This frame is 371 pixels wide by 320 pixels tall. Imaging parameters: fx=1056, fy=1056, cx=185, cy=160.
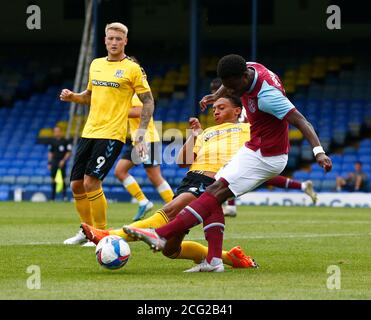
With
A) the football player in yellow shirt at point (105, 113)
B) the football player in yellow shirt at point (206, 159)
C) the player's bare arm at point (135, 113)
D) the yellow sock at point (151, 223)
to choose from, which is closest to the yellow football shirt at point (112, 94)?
the football player in yellow shirt at point (105, 113)

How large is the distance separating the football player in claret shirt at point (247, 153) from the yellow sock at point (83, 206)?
3300 mm

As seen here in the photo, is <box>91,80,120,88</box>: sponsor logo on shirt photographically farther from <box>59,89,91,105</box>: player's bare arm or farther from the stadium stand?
the stadium stand

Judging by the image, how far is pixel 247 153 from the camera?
9.37 metres

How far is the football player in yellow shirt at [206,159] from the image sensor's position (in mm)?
9914

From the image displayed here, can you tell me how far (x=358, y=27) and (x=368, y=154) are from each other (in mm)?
6077

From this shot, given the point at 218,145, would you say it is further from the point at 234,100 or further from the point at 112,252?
the point at 112,252

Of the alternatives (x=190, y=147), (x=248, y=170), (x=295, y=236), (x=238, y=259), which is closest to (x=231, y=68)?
(x=248, y=170)

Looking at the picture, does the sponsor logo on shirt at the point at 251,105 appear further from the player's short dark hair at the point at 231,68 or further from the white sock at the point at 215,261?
the white sock at the point at 215,261

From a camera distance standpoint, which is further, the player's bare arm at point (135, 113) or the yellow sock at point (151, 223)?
the player's bare arm at point (135, 113)

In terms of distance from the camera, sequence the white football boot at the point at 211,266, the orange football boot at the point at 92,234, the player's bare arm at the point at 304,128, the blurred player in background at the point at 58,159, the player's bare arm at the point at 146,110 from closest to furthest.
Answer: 1. the player's bare arm at the point at 304,128
2. the white football boot at the point at 211,266
3. the orange football boot at the point at 92,234
4. the player's bare arm at the point at 146,110
5. the blurred player in background at the point at 58,159

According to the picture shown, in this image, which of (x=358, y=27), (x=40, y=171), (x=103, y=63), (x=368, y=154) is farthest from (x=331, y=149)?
(x=103, y=63)

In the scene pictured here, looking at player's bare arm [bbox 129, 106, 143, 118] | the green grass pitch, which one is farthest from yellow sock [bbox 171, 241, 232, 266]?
player's bare arm [bbox 129, 106, 143, 118]

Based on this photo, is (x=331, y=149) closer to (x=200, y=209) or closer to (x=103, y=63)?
(x=103, y=63)

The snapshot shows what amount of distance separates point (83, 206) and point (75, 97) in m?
1.33
